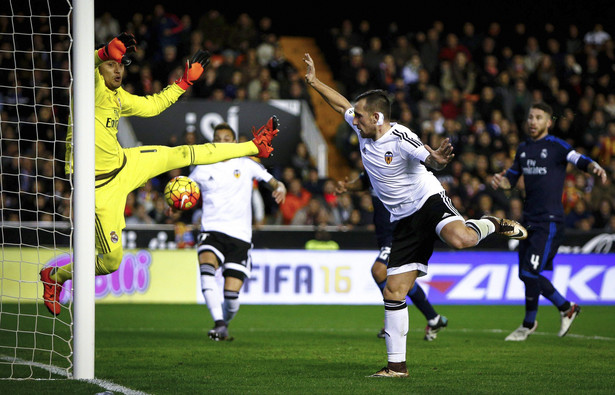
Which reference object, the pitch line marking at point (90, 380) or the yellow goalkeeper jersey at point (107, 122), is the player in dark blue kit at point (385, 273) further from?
the pitch line marking at point (90, 380)

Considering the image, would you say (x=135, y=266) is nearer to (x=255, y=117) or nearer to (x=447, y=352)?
(x=255, y=117)

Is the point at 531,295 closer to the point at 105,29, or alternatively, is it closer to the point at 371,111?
the point at 371,111

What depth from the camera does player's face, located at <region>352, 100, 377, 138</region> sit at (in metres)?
6.87

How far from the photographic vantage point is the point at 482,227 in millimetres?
6988

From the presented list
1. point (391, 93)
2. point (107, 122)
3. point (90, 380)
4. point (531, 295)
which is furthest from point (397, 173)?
point (391, 93)

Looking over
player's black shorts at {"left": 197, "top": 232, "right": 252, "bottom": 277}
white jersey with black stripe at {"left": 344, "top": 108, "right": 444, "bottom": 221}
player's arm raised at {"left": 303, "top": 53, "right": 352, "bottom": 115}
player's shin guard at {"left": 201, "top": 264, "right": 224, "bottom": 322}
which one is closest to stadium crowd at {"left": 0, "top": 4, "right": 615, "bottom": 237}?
player's black shorts at {"left": 197, "top": 232, "right": 252, "bottom": 277}

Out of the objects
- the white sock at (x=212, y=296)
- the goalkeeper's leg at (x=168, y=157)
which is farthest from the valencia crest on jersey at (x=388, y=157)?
the white sock at (x=212, y=296)

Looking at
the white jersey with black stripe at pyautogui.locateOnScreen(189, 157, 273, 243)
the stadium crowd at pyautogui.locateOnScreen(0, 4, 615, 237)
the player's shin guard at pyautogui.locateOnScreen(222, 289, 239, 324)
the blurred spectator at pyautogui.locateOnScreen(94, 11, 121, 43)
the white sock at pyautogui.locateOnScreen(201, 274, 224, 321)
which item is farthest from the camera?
the blurred spectator at pyautogui.locateOnScreen(94, 11, 121, 43)

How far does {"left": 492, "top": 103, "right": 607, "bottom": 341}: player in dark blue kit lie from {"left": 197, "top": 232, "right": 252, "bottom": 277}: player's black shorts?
300cm

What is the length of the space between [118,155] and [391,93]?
13084 mm

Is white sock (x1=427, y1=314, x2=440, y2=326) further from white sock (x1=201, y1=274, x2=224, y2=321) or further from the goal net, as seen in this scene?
the goal net

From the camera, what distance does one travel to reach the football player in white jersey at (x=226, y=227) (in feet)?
32.2

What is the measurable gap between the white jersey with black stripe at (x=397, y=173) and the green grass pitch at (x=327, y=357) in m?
1.39

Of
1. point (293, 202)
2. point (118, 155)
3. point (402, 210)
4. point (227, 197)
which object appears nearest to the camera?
point (402, 210)
